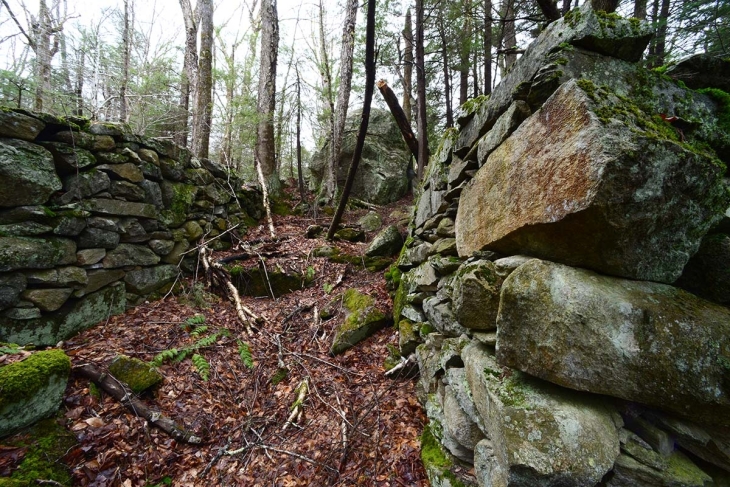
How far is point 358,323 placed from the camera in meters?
4.73

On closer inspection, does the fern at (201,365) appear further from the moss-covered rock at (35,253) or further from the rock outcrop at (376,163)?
the rock outcrop at (376,163)

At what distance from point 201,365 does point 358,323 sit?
221 cm

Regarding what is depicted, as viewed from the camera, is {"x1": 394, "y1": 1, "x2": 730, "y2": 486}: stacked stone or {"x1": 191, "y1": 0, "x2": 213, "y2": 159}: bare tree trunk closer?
{"x1": 394, "y1": 1, "x2": 730, "y2": 486}: stacked stone

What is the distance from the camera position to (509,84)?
2.93m

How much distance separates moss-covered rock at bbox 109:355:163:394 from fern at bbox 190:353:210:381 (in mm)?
433

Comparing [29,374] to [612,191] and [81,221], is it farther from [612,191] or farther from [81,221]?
[612,191]

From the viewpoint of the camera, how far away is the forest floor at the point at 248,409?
115 inches

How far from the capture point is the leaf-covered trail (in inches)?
115

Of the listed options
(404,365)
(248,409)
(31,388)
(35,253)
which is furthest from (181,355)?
(404,365)

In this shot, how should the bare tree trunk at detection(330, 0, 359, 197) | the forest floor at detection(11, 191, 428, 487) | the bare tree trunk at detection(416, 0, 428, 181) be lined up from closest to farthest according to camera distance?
the forest floor at detection(11, 191, 428, 487) → the bare tree trunk at detection(416, 0, 428, 181) → the bare tree trunk at detection(330, 0, 359, 197)

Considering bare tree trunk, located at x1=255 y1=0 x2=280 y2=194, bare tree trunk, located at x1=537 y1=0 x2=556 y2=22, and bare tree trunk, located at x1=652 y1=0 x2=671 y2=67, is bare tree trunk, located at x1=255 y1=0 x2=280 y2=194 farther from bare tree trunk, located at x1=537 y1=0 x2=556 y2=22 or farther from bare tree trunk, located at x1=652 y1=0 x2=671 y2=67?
bare tree trunk, located at x1=652 y1=0 x2=671 y2=67

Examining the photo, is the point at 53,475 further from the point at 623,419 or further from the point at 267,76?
the point at 267,76

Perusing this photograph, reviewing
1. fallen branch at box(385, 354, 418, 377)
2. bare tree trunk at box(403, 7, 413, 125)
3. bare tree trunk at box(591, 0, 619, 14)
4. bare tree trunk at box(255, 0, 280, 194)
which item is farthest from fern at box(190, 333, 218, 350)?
bare tree trunk at box(403, 7, 413, 125)

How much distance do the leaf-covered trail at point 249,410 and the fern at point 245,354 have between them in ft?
0.11
